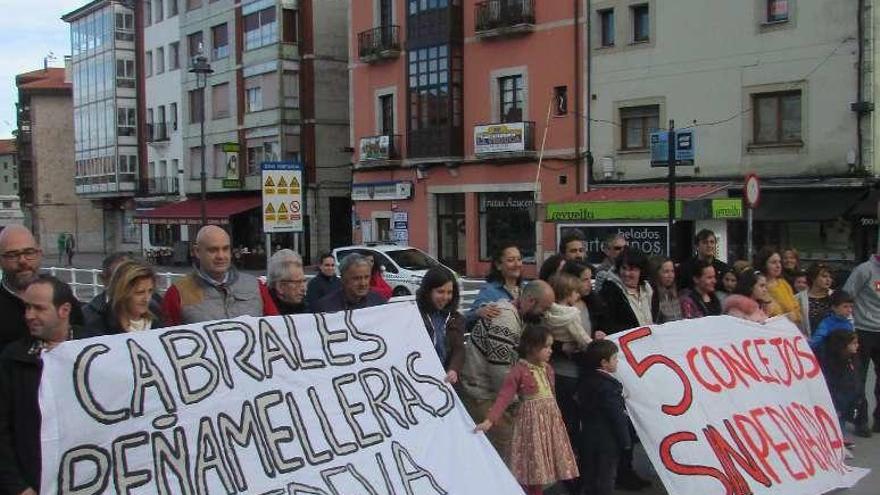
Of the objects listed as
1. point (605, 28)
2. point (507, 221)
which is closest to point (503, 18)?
point (605, 28)

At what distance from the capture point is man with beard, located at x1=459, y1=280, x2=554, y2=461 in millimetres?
6133

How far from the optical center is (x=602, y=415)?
20.6ft

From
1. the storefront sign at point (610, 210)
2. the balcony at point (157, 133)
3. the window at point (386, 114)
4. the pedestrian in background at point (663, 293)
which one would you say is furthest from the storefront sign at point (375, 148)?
the pedestrian in background at point (663, 293)

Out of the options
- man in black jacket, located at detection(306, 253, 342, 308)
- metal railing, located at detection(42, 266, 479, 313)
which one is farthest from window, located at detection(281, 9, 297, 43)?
man in black jacket, located at detection(306, 253, 342, 308)

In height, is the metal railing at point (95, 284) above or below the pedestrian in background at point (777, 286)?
below

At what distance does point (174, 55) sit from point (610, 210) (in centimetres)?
3433

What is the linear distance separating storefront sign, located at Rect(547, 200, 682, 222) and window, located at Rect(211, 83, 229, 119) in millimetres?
23865

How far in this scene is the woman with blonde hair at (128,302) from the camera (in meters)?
4.96

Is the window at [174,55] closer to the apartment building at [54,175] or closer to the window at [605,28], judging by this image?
the apartment building at [54,175]

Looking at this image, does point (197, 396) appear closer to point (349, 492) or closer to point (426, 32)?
point (349, 492)

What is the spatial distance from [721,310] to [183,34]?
46704mm

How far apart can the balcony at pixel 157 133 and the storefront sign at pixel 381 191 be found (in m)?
19.7

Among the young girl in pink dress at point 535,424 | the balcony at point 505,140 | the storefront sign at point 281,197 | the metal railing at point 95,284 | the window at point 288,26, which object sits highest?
the window at point 288,26

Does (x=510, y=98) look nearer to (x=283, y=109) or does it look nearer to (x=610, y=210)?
(x=610, y=210)
